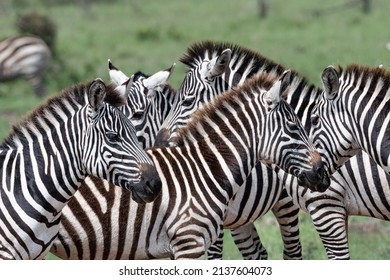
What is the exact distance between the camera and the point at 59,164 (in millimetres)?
7738

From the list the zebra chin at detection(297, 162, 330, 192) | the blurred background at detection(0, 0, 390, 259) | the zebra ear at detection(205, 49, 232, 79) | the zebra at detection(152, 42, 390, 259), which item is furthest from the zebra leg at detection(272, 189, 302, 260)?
the blurred background at detection(0, 0, 390, 259)

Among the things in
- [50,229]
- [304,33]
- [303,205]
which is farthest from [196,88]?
[304,33]

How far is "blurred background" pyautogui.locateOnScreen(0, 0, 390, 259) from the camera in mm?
25000

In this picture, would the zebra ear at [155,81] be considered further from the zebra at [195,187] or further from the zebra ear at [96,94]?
the zebra ear at [96,94]

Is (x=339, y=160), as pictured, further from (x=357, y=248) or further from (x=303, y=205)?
(x=357, y=248)

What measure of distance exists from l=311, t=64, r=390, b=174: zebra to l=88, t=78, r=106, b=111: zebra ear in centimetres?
→ 203

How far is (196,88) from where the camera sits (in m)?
10.4

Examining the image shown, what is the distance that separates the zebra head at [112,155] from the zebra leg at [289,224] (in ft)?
8.08

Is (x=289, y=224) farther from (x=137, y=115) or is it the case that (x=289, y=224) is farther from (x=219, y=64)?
(x=137, y=115)

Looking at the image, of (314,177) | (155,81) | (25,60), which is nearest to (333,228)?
(314,177)

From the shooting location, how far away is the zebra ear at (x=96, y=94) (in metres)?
7.52

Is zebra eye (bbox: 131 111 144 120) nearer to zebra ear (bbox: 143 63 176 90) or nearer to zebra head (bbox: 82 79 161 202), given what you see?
zebra ear (bbox: 143 63 176 90)

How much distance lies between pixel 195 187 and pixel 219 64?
2211mm

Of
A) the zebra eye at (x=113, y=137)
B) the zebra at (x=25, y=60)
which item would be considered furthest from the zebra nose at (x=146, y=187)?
the zebra at (x=25, y=60)
